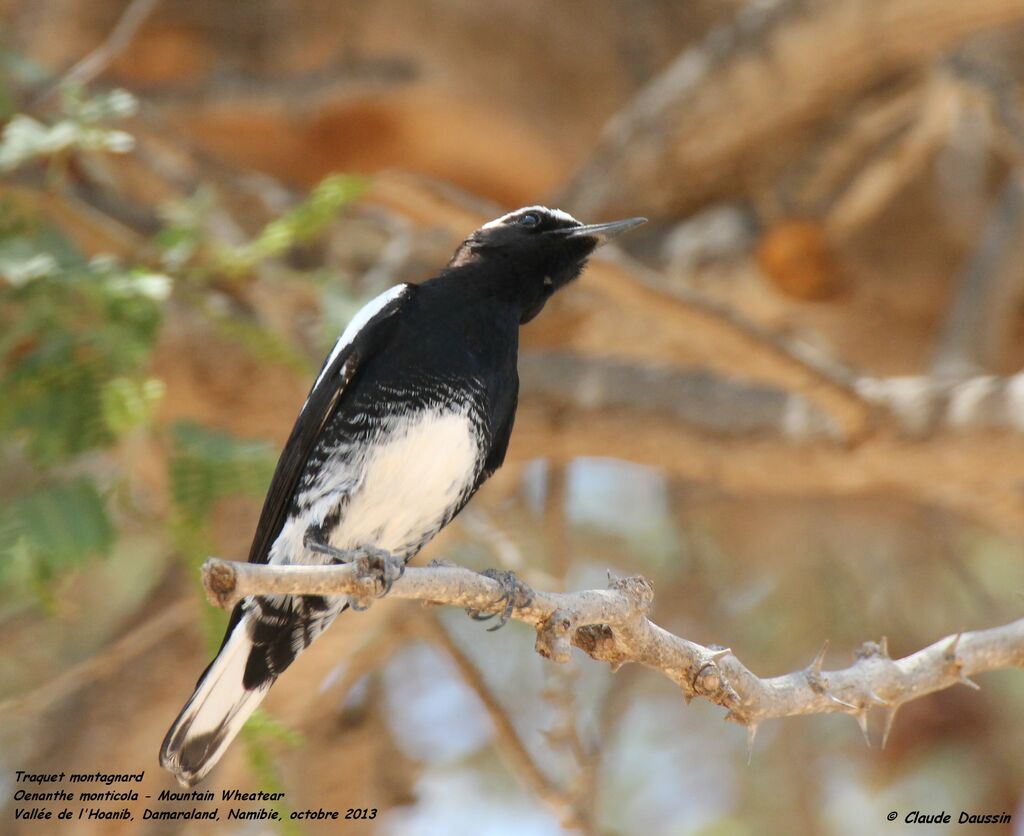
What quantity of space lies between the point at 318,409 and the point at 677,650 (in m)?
1.36

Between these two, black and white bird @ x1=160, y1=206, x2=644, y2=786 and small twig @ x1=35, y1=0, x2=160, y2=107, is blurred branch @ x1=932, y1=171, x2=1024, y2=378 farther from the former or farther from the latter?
small twig @ x1=35, y1=0, x2=160, y2=107

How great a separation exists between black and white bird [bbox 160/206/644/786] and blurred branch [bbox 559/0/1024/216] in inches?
91.5

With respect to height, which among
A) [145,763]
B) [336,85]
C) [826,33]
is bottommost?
[145,763]

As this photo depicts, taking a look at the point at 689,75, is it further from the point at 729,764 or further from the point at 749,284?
the point at 729,764

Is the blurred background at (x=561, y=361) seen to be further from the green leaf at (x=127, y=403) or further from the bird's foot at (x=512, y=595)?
the bird's foot at (x=512, y=595)

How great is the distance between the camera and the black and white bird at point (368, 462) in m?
3.56

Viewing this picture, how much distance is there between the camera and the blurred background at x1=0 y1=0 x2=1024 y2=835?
13.5 ft

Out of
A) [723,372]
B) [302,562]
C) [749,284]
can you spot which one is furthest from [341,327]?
[749,284]

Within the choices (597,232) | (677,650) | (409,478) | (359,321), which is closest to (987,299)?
(597,232)

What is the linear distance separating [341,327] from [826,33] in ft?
9.28

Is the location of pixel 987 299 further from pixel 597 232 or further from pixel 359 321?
pixel 359 321

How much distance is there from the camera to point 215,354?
5.32 metres

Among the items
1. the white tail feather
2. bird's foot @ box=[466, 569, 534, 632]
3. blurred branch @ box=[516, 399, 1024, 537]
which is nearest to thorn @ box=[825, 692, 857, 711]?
bird's foot @ box=[466, 569, 534, 632]

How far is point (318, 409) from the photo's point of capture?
3.69m
